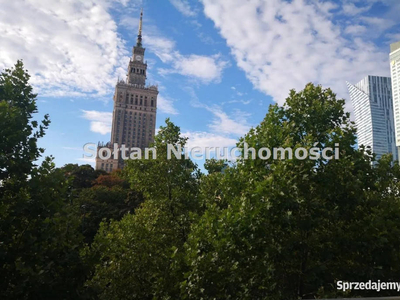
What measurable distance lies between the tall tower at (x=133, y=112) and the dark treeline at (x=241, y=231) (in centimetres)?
12159

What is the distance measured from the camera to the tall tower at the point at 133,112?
137000 mm

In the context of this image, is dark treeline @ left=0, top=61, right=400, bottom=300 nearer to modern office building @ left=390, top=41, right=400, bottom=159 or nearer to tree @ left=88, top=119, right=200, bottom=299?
tree @ left=88, top=119, right=200, bottom=299

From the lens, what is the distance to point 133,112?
140875mm

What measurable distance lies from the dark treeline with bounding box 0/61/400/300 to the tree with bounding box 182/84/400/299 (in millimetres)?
39

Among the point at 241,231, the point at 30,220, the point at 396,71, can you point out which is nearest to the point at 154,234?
the point at 241,231

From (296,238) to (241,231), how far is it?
1.87 metres

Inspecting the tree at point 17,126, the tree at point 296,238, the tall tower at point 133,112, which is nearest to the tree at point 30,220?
the tree at point 17,126

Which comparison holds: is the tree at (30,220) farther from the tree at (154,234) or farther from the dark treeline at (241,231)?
the tree at (154,234)

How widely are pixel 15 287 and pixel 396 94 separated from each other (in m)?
160

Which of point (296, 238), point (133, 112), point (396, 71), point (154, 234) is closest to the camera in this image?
point (296, 238)

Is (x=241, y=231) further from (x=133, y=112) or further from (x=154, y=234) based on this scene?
(x=133, y=112)

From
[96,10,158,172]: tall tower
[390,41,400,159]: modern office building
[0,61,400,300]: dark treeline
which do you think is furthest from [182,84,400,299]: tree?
[390,41,400,159]: modern office building

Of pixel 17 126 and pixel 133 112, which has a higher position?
pixel 133 112

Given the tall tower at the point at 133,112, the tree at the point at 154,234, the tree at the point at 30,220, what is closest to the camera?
the tree at the point at 30,220
